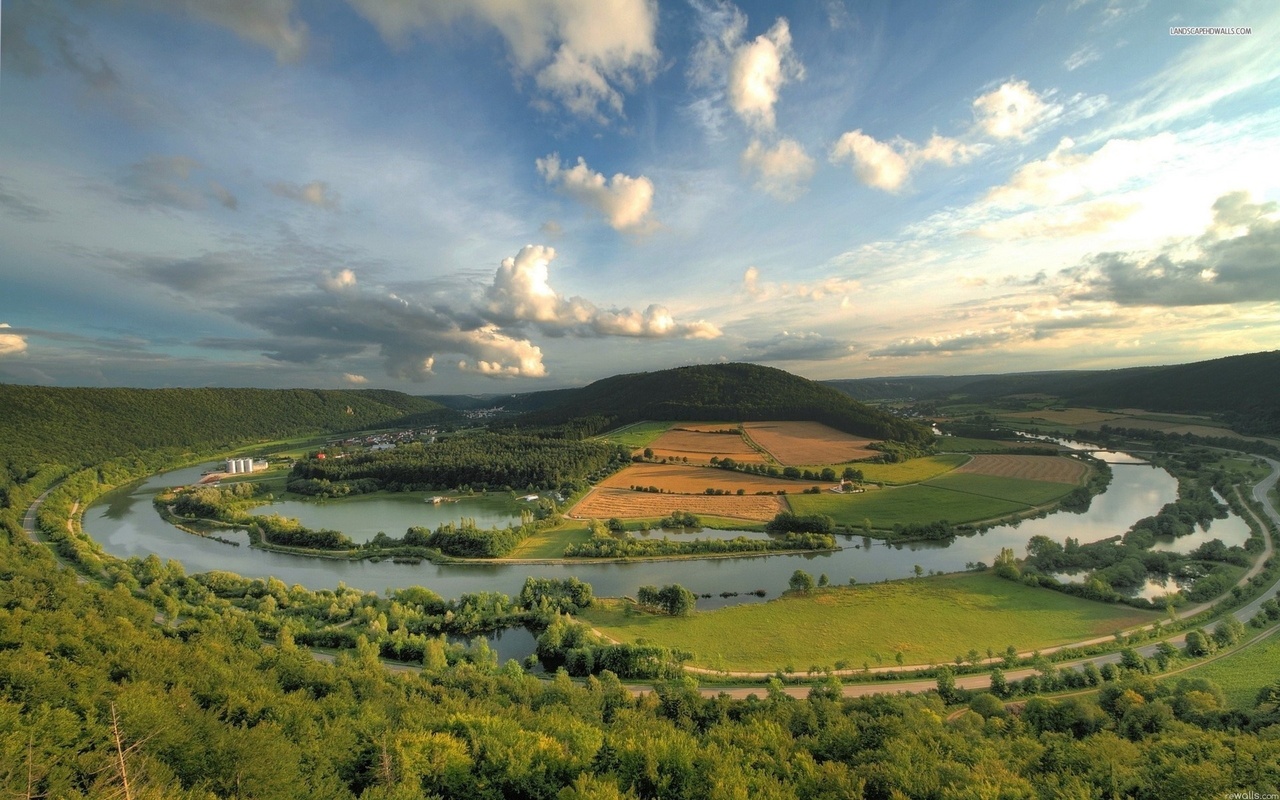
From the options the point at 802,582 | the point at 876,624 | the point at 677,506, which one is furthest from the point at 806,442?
the point at 876,624

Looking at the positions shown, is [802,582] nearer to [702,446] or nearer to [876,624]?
[876,624]

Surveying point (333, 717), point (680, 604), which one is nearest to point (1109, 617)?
point (680, 604)

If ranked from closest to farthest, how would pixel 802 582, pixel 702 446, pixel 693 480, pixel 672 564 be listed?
1. pixel 802 582
2. pixel 672 564
3. pixel 693 480
4. pixel 702 446

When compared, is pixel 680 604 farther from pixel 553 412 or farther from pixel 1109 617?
pixel 553 412

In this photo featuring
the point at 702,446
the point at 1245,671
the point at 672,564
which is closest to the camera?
the point at 1245,671

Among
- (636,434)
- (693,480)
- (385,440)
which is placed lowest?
(693,480)

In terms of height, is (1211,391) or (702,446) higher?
(1211,391)
